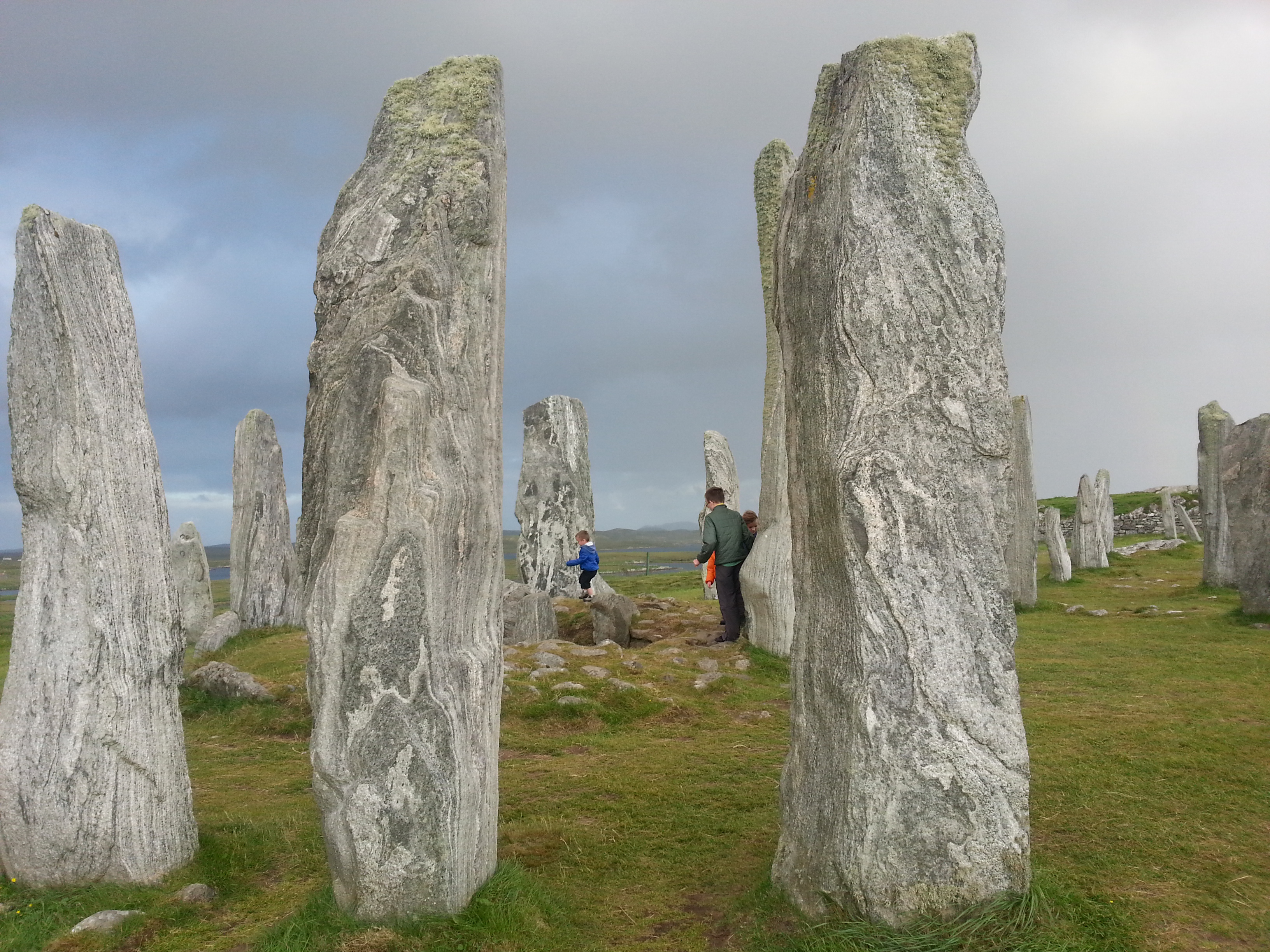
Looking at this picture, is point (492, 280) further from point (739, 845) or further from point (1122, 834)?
point (1122, 834)

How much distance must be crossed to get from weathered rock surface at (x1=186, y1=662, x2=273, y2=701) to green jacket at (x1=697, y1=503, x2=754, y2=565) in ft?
17.2

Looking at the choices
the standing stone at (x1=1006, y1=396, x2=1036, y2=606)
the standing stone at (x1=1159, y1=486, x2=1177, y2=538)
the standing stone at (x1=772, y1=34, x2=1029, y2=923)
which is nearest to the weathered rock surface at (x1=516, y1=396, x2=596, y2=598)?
the standing stone at (x1=1006, y1=396, x2=1036, y2=606)

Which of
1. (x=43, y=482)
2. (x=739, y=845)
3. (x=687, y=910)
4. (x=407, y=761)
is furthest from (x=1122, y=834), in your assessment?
(x=43, y=482)

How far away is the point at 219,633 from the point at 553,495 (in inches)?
260

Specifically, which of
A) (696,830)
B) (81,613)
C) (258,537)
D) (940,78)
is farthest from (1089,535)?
(81,613)

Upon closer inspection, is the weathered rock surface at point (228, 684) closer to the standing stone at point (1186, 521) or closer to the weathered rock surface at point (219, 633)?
the weathered rock surface at point (219, 633)

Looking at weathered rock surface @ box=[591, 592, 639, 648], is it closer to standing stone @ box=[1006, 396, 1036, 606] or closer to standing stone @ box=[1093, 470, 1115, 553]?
standing stone @ box=[1006, 396, 1036, 606]

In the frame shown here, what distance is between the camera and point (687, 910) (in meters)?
4.81

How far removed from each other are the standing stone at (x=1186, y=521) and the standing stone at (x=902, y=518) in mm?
31325

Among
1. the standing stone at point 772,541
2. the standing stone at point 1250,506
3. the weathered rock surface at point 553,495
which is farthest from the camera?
the weathered rock surface at point 553,495

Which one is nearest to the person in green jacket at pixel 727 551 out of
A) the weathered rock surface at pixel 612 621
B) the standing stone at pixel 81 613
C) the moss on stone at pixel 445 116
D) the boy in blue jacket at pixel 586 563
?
the weathered rock surface at pixel 612 621

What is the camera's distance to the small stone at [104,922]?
15.3 feet

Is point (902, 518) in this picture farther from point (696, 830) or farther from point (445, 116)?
point (445, 116)

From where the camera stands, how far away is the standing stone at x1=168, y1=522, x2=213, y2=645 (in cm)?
1589
